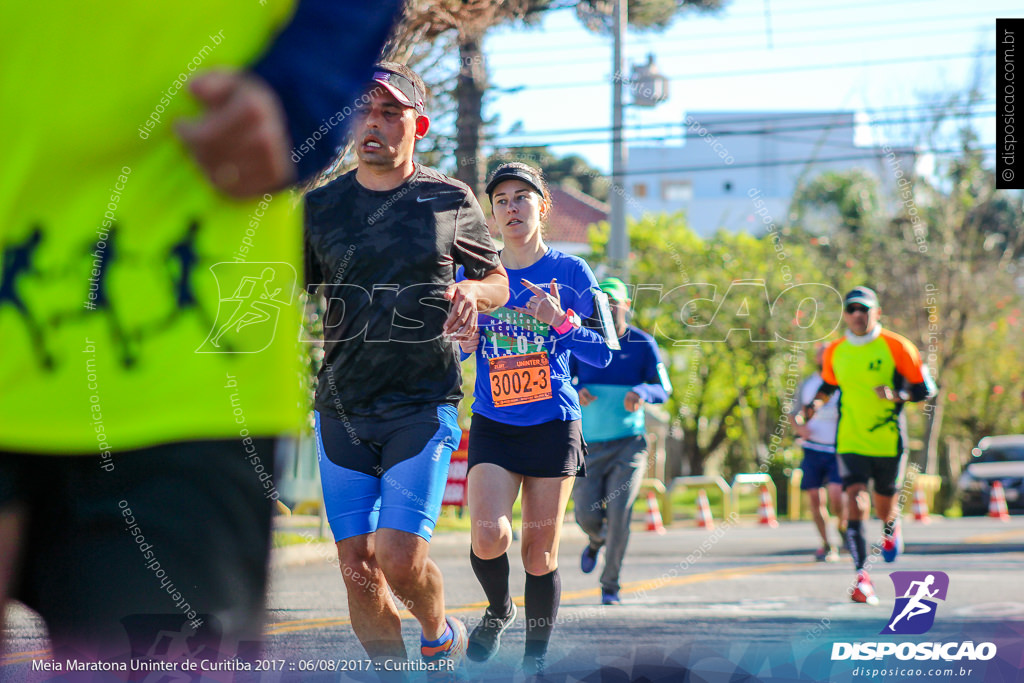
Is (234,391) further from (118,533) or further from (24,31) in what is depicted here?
(24,31)

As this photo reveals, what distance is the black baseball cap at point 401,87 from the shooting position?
12.5 feet

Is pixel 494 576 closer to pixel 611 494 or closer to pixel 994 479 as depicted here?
pixel 611 494

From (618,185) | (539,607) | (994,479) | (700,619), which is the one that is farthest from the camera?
(994,479)

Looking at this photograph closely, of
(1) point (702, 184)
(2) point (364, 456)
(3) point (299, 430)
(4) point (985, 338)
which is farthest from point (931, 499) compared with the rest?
(1) point (702, 184)

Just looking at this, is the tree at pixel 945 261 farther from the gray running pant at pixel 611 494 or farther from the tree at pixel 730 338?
the gray running pant at pixel 611 494

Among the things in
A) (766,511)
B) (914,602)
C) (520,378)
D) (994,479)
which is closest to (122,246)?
(520,378)

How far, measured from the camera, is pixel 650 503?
56.1 feet

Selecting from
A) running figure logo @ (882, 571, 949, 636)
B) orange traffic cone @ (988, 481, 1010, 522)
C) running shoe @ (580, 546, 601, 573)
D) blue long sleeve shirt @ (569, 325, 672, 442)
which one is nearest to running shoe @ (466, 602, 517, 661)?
running figure logo @ (882, 571, 949, 636)

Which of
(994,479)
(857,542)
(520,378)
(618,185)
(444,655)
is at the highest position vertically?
(618,185)

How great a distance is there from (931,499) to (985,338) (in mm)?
4143

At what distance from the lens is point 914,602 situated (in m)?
4.57

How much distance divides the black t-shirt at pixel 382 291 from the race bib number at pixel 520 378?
620 mm

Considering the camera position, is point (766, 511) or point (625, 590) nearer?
point (625, 590)

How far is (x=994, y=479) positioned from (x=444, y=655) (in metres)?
20.5
